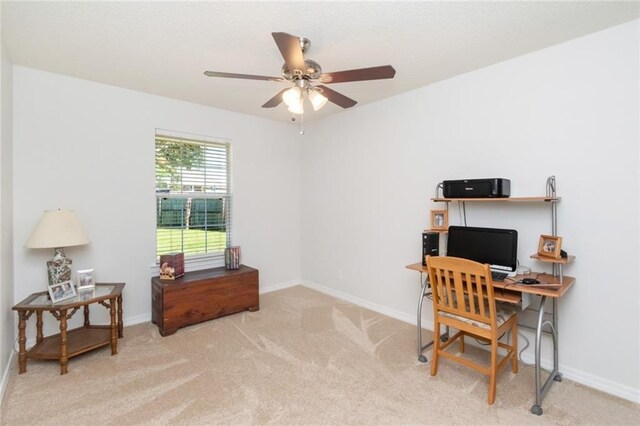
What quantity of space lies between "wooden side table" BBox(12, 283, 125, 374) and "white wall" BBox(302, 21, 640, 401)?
260 cm

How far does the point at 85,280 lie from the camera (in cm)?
273

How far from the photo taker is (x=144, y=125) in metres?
3.34

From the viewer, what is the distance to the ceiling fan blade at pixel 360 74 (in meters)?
1.83

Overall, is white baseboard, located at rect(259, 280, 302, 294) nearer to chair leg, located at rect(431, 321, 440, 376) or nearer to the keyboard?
chair leg, located at rect(431, 321, 440, 376)

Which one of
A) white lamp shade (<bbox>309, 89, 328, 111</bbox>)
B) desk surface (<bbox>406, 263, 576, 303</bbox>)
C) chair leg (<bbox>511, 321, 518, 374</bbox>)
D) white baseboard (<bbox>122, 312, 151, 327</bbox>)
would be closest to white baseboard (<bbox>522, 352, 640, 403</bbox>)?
chair leg (<bbox>511, 321, 518, 374</bbox>)

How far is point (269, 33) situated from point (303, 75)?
1.55 feet

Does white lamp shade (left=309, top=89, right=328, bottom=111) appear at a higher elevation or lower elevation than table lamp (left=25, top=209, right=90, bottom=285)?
higher

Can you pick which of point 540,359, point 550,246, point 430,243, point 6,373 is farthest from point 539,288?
point 6,373

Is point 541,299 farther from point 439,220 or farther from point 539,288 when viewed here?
point 439,220

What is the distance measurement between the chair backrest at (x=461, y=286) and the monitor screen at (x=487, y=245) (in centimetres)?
33

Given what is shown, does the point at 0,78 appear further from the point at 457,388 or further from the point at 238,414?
the point at 457,388

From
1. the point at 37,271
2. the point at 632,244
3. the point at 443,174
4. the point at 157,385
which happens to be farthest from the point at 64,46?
the point at 632,244

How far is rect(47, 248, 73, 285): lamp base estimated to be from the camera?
2.60m

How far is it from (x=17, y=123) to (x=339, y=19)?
111 inches
